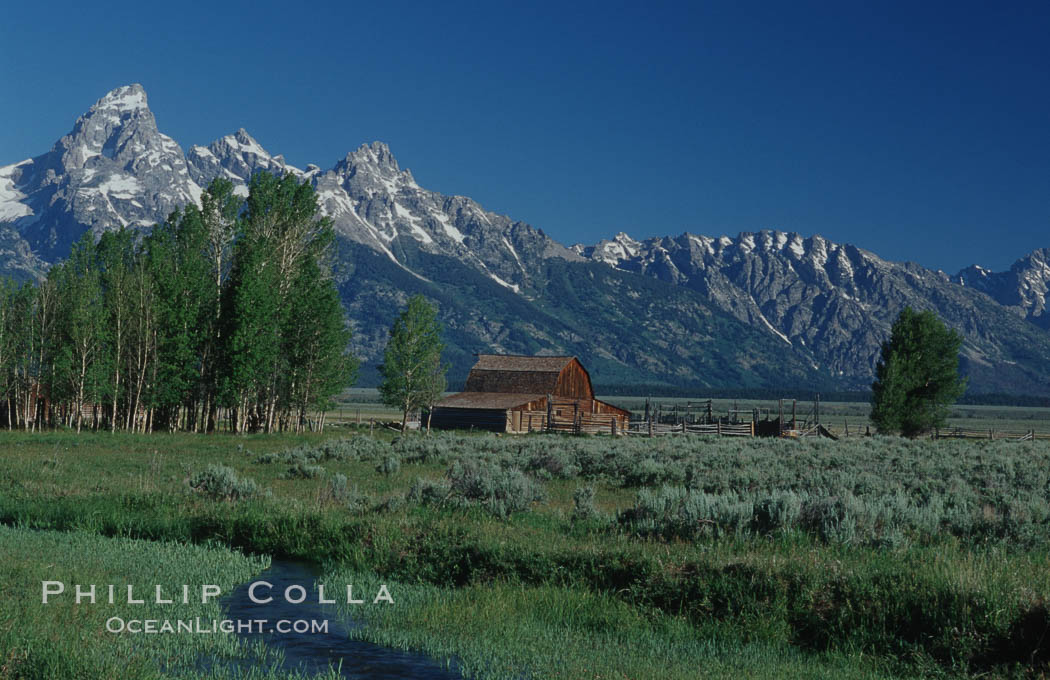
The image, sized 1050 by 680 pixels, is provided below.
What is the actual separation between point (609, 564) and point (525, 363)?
68.1 m

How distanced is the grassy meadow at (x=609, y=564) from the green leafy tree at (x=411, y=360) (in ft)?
148

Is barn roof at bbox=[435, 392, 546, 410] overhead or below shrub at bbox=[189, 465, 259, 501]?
overhead

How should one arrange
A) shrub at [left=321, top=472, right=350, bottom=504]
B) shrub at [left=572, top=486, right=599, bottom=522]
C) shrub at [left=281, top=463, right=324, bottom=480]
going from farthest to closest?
shrub at [left=281, top=463, right=324, bottom=480]
shrub at [left=321, top=472, right=350, bottom=504]
shrub at [left=572, top=486, right=599, bottom=522]

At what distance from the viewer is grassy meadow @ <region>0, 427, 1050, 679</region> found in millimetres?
8781

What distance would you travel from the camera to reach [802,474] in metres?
22.4

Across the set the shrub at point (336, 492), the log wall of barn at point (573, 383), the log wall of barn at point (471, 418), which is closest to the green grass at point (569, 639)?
the shrub at point (336, 492)

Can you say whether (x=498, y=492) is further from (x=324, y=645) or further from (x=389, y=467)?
(x=389, y=467)

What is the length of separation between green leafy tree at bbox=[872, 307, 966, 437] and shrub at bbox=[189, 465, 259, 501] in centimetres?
5322

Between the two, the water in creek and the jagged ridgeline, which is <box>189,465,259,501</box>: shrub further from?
the jagged ridgeline

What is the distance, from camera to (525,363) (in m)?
80.0

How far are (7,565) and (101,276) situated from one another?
47856mm

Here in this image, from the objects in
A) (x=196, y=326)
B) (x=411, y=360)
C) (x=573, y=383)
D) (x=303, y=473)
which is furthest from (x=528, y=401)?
(x=303, y=473)

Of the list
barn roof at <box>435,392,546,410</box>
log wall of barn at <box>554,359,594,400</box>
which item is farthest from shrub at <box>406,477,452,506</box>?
log wall of barn at <box>554,359,594,400</box>

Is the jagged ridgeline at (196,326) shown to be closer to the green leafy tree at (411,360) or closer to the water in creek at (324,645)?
the green leafy tree at (411,360)
